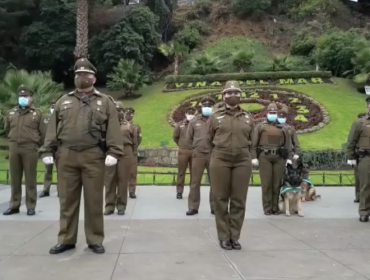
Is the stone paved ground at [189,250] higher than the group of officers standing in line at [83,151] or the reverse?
the reverse

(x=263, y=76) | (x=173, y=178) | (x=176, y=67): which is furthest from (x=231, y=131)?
(x=176, y=67)

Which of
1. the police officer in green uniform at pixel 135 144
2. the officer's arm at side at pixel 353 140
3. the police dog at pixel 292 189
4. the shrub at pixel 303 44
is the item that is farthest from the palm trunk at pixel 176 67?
the officer's arm at side at pixel 353 140

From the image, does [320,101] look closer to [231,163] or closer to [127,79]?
[127,79]

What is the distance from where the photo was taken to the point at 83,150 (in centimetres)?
584

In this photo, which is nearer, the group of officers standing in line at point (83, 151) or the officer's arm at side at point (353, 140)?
the group of officers standing in line at point (83, 151)

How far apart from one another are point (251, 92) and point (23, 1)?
70.4 feet

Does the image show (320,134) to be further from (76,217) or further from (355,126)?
(76,217)

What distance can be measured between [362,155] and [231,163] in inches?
142

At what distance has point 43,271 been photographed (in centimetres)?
491

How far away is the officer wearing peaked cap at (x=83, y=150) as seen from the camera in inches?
229

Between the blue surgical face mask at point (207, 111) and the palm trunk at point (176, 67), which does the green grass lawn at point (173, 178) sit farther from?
the palm trunk at point (176, 67)

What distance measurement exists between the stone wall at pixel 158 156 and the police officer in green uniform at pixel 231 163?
582 inches

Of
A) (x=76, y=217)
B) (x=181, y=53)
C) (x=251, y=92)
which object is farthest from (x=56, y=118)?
(x=181, y=53)

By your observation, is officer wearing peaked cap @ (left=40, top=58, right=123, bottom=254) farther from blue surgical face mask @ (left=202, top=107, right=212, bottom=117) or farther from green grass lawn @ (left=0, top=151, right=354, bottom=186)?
green grass lawn @ (left=0, top=151, right=354, bottom=186)
